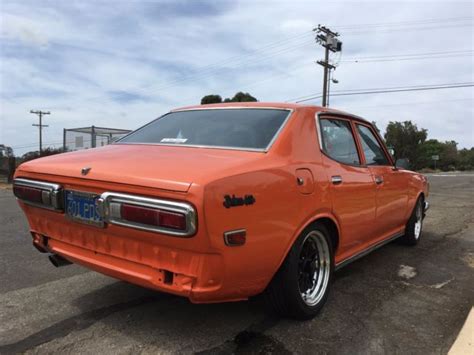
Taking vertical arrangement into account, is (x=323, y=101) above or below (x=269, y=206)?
above

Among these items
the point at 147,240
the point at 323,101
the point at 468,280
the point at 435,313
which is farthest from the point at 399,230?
the point at 323,101

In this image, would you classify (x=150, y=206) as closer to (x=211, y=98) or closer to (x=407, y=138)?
(x=211, y=98)

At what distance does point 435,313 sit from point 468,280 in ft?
3.88

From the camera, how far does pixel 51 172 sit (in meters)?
3.02

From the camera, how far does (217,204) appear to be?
2.40 m

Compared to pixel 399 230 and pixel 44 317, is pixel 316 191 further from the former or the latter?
pixel 399 230

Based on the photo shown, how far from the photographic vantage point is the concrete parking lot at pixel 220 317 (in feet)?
9.37

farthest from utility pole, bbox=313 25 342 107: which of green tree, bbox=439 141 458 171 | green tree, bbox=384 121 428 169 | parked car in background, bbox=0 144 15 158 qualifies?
green tree, bbox=439 141 458 171

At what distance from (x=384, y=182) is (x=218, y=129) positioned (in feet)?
6.63

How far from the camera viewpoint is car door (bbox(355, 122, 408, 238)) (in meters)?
4.38

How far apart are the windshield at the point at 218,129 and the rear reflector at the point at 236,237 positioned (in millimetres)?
705

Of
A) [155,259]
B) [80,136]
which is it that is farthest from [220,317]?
[80,136]

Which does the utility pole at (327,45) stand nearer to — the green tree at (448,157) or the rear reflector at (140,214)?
the rear reflector at (140,214)

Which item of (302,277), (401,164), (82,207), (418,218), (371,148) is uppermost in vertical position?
(371,148)
